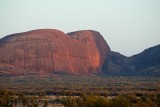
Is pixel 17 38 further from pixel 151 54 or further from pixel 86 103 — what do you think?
pixel 86 103

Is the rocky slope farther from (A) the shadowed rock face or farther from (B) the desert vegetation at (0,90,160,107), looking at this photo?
(B) the desert vegetation at (0,90,160,107)

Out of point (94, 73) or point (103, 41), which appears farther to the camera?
point (103, 41)

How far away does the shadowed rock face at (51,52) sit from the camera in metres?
143

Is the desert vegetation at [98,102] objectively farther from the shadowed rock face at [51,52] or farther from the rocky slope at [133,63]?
the rocky slope at [133,63]

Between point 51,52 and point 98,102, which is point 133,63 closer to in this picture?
point 51,52

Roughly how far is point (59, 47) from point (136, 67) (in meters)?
28.8

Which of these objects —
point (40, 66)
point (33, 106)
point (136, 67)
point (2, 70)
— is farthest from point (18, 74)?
point (33, 106)

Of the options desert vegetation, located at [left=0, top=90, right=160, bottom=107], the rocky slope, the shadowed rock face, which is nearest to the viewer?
desert vegetation, located at [left=0, top=90, right=160, bottom=107]

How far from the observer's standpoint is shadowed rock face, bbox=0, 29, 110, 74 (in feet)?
470

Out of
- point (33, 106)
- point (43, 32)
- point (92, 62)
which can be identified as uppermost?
point (43, 32)

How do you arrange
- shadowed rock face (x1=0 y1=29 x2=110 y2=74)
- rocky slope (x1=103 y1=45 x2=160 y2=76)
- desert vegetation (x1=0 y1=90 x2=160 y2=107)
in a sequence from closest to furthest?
desert vegetation (x1=0 y1=90 x2=160 y2=107), shadowed rock face (x1=0 y1=29 x2=110 y2=74), rocky slope (x1=103 y1=45 x2=160 y2=76)

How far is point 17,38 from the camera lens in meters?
152

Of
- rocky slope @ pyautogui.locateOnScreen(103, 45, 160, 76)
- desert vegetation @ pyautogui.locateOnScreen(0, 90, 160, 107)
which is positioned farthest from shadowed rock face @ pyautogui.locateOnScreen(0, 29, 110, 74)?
desert vegetation @ pyautogui.locateOnScreen(0, 90, 160, 107)

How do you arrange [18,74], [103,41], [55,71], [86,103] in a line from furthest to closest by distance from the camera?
[103,41] → [55,71] → [18,74] → [86,103]
